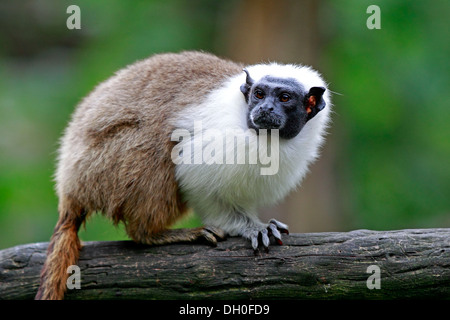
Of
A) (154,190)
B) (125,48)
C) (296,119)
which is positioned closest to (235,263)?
(154,190)

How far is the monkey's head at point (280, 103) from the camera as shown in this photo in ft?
14.9

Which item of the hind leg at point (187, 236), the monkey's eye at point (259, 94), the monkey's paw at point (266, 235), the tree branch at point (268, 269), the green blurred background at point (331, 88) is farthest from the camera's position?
the green blurred background at point (331, 88)

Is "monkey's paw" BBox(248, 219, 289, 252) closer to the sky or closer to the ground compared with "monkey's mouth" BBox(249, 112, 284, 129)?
closer to the ground

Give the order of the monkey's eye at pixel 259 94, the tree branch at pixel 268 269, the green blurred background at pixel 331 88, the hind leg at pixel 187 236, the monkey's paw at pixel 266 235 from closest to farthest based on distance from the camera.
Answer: the tree branch at pixel 268 269, the monkey's eye at pixel 259 94, the monkey's paw at pixel 266 235, the hind leg at pixel 187 236, the green blurred background at pixel 331 88

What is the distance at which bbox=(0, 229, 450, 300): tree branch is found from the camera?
14.7 feet

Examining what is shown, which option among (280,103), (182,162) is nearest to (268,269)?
(182,162)

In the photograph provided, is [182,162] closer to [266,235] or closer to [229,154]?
[229,154]

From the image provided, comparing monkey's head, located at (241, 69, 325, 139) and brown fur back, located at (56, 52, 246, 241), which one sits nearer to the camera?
monkey's head, located at (241, 69, 325, 139)

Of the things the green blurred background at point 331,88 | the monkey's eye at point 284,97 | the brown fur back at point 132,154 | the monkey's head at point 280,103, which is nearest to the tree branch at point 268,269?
the brown fur back at point 132,154

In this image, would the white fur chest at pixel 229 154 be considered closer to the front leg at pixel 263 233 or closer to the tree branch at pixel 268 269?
the front leg at pixel 263 233

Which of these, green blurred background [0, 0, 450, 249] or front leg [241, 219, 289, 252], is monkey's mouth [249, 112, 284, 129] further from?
green blurred background [0, 0, 450, 249]

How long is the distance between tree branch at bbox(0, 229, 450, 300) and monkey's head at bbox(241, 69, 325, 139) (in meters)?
0.92

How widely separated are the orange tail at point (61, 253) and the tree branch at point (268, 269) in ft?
0.38

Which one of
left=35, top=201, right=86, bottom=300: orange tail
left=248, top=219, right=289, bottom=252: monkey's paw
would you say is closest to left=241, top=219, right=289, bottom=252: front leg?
left=248, top=219, right=289, bottom=252: monkey's paw
